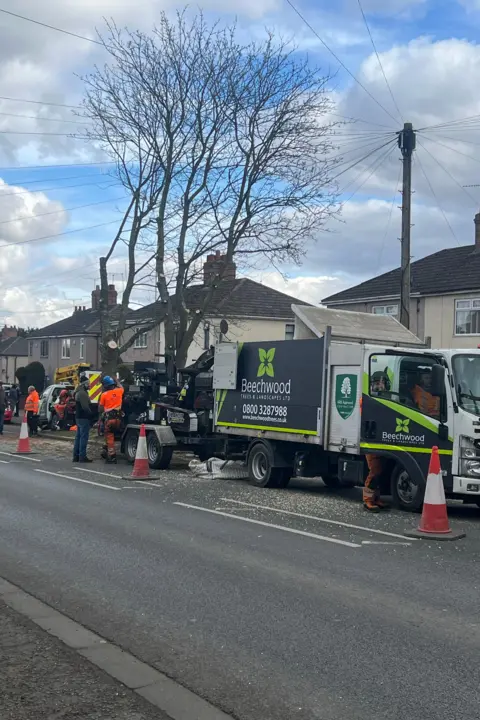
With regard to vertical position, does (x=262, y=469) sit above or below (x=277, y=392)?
below

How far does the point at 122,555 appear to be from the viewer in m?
8.07

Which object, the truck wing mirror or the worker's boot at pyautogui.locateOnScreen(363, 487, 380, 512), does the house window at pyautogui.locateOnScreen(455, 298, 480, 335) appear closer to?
the truck wing mirror

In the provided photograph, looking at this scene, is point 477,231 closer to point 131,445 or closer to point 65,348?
point 131,445

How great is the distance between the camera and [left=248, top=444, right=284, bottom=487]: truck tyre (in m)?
13.7

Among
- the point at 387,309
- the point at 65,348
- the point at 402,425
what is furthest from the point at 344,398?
the point at 65,348

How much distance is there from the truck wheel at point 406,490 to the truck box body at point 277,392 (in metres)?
1.61

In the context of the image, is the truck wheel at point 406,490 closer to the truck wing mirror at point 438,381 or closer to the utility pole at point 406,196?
the truck wing mirror at point 438,381

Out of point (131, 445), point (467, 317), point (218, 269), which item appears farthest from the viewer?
point (467, 317)

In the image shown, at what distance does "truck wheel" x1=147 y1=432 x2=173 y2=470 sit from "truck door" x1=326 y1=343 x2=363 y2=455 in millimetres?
4777

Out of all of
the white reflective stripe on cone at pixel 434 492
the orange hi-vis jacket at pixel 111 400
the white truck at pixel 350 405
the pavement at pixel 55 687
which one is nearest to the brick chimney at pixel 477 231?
the white truck at pixel 350 405

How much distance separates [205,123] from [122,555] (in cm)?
1748

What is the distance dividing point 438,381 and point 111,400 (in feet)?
27.5

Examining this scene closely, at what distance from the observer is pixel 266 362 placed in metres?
14.0

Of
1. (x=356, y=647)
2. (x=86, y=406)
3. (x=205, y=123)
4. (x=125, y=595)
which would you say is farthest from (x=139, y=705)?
(x=205, y=123)
